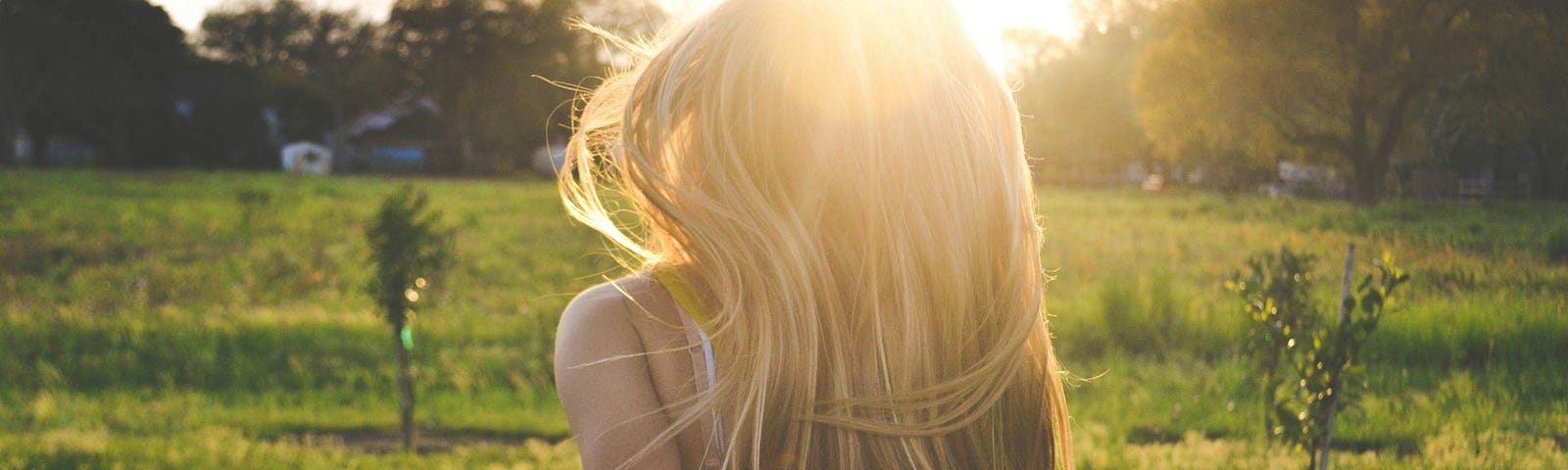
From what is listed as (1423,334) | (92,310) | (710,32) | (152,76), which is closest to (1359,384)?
(1423,334)

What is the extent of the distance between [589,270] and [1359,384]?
1374 cm

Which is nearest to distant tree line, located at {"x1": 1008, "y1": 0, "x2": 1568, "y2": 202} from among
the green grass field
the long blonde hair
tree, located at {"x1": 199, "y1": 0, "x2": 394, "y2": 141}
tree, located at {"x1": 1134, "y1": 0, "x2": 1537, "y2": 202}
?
tree, located at {"x1": 1134, "y1": 0, "x2": 1537, "y2": 202}

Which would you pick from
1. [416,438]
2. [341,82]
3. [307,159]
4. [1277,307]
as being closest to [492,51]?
[341,82]

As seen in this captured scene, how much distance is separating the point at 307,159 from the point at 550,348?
5489 cm

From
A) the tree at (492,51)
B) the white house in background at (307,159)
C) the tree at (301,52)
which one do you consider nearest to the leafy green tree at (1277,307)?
the tree at (301,52)

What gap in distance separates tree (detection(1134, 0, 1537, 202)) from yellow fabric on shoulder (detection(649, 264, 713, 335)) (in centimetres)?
234

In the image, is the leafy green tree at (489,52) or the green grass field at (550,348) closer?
the green grass field at (550,348)

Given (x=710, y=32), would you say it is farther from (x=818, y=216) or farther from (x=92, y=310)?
(x=92, y=310)

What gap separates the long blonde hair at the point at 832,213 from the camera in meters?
1.38

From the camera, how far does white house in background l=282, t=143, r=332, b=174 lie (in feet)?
188

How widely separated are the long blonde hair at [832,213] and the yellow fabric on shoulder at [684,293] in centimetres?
2

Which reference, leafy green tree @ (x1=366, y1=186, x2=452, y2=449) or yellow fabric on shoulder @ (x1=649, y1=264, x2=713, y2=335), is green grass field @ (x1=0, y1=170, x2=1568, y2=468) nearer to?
yellow fabric on shoulder @ (x1=649, y1=264, x2=713, y2=335)

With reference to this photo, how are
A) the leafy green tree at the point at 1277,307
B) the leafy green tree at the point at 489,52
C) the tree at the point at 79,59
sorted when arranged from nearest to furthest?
the leafy green tree at the point at 1277,307, the tree at the point at 79,59, the leafy green tree at the point at 489,52

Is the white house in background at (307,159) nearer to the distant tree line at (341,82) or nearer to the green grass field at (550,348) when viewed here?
the distant tree line at (341,82)
